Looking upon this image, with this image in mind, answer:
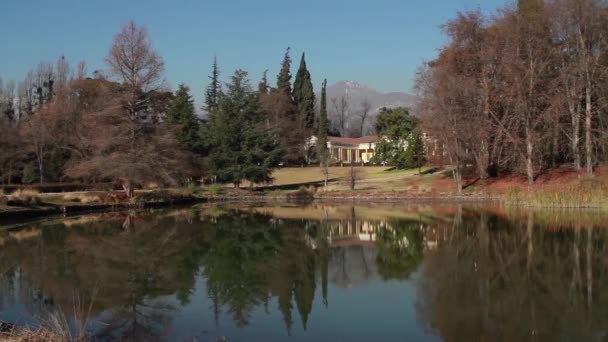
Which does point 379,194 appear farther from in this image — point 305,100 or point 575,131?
point 305,100

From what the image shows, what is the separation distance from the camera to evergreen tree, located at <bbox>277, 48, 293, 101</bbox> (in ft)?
256

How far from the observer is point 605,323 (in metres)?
8.75

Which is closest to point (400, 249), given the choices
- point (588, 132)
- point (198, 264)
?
point (198, 264)

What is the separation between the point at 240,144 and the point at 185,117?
9018 mm

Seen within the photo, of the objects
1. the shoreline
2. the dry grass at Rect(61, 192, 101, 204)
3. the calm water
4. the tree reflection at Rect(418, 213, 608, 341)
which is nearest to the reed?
the shoreline

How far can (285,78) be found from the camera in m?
79.5

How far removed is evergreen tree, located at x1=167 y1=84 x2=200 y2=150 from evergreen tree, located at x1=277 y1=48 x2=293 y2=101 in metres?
26.1

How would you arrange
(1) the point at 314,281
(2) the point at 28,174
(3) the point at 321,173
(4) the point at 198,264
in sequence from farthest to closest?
(3) the point at 321,173 → (2) the point at 28,174 → (4) the point at 198,264 → (1) the point at 314,281

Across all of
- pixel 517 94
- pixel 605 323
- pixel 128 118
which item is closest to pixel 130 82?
pixel 128 118

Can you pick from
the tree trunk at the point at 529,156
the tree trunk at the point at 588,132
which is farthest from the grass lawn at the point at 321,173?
the tree trunk at the point at 588,132

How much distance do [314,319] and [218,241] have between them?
389 inches

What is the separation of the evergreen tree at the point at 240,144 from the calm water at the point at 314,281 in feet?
65.5

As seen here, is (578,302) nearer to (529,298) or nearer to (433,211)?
(529,298)

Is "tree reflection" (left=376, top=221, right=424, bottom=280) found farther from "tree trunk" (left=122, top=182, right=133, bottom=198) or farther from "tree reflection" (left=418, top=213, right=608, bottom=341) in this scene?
"tree trunk" (left=122, top=182, right=133, bottom=198)
